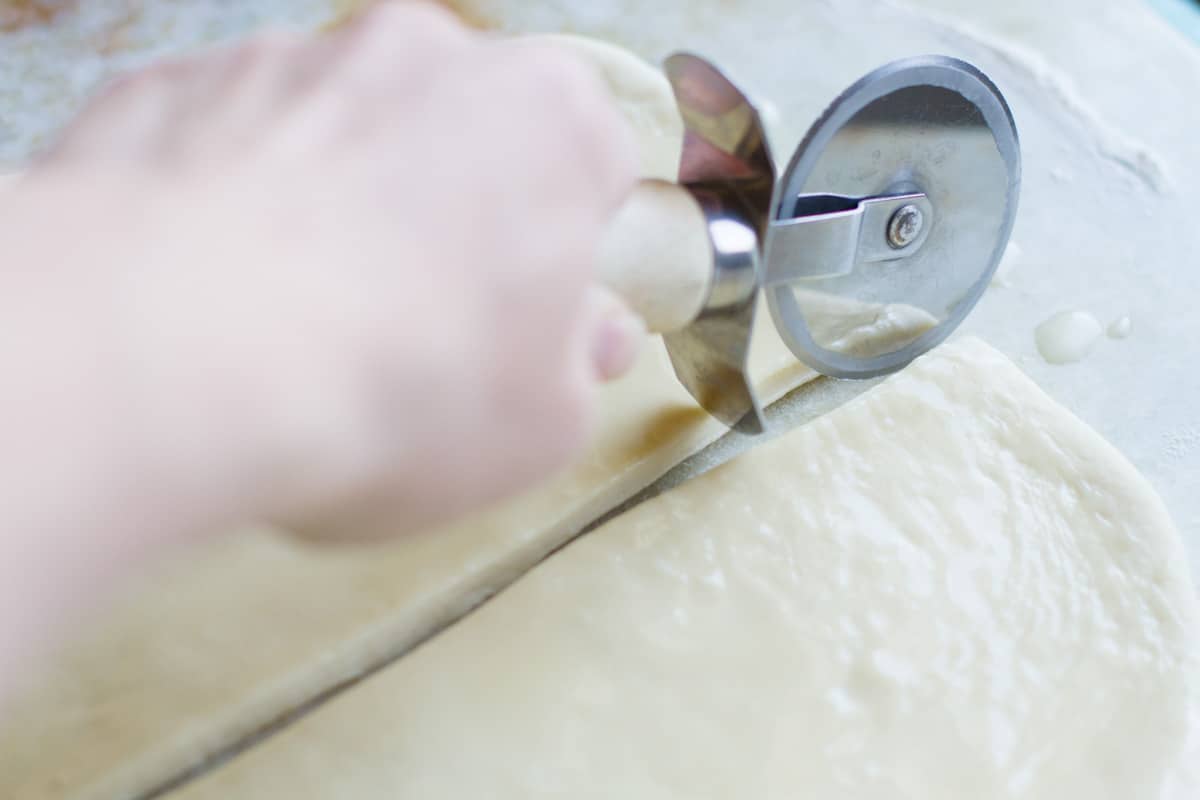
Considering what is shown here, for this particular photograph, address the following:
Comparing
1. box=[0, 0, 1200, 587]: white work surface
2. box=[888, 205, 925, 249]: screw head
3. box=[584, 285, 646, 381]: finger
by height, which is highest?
box=[584, 285, 646, 381]: finger

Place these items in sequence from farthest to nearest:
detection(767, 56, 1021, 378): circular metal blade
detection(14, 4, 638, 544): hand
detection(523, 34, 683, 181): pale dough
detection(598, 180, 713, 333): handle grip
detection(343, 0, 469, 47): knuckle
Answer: detection(523, 34, 683, 181): pale dough
detection(767, 56, 1021, 378): circular metal blade
detection(598, 180, 713, 333): handle grip
detection(343, 0, 469, 47): knuckle
detection(14, 4, 638, 544): hand

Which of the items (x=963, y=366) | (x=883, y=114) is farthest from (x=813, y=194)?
(x=963, y=366)

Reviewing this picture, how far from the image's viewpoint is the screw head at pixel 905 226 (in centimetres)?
84

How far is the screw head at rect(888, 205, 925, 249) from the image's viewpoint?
84 cm

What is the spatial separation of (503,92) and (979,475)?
610 millimetres

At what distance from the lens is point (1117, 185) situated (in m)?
1.20

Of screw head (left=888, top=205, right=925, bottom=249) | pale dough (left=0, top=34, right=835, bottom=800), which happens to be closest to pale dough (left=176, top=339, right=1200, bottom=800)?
pale dough (left=0, top=34, right=835, bottom=800)

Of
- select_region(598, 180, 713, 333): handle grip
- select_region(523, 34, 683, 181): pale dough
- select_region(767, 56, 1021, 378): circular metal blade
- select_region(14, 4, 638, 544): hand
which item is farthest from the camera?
select_region(523, 34, 683, 181): pale dough

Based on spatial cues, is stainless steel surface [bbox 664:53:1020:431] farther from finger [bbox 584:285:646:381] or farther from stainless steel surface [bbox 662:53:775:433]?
finger [bbox 584:285:646:381]

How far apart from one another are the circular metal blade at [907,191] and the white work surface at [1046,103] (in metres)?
0.13

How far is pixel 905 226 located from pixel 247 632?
61 cm

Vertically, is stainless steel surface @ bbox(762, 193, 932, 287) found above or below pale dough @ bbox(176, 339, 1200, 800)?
above

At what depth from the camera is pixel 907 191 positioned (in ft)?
2.80

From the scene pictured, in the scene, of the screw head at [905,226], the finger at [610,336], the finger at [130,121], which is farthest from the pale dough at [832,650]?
the finger at [130,121]
